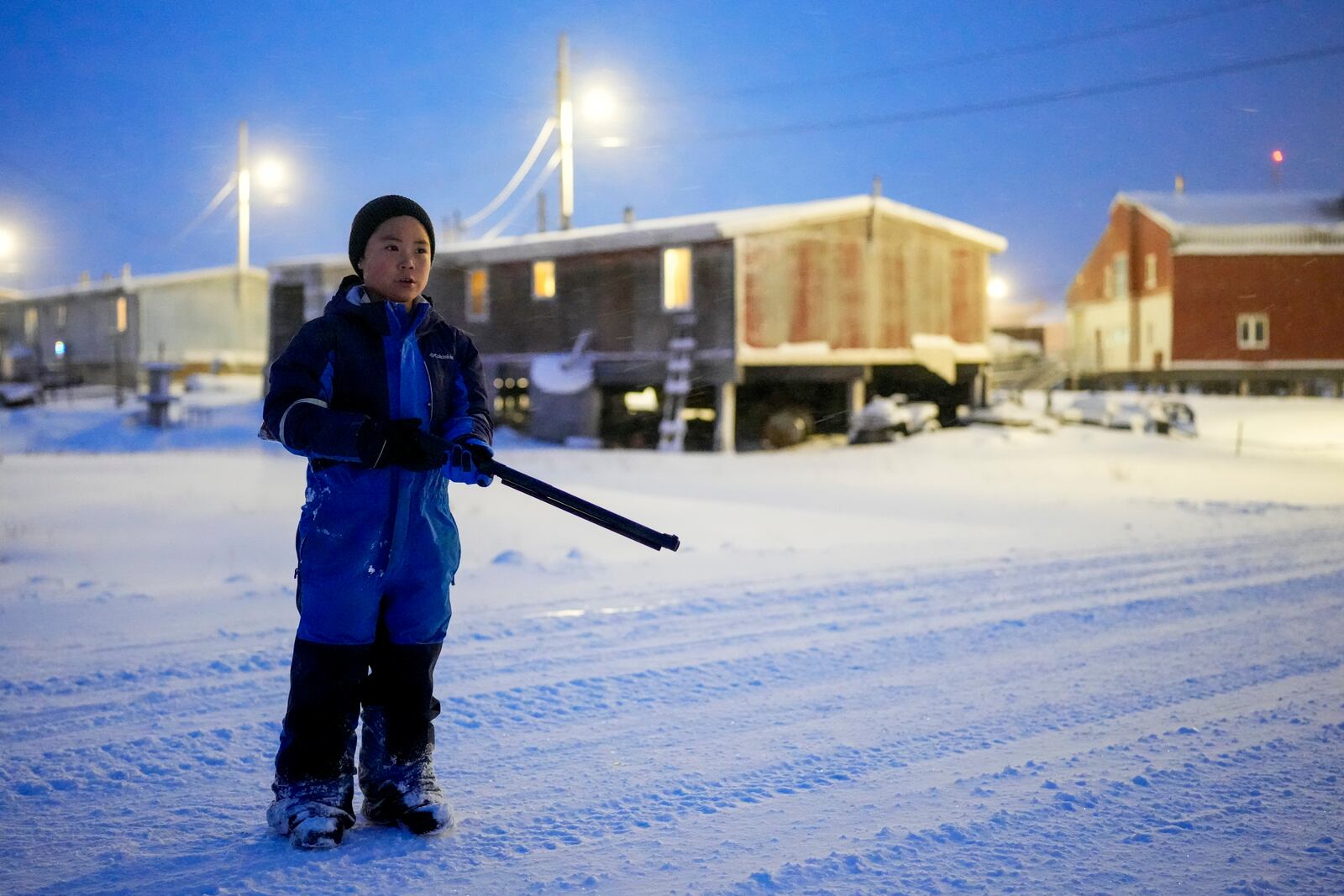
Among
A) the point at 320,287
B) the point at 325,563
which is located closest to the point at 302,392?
the point at 325,563

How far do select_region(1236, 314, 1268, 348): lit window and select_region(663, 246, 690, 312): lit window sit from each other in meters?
23.5

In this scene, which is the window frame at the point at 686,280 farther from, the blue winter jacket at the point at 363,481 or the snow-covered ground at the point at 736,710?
the blue winter jacket at the point at 363,481

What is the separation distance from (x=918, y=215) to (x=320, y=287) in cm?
1557

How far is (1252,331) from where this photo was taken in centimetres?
3372

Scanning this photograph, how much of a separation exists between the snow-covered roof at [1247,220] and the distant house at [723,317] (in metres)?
14.5

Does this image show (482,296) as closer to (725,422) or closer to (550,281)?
(550,281)

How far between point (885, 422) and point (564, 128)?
10004 mm

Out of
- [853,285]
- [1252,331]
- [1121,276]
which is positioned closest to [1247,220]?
[1252,331]

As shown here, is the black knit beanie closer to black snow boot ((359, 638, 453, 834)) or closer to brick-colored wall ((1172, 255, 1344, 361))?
black snow boot ((359, 638, 453, 834))

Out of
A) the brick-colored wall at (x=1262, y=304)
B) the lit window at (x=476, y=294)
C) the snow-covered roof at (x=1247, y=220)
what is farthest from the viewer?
the snow-covered roof at (x=1247, y=220)

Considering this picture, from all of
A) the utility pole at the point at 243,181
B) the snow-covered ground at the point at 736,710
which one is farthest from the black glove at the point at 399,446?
the utility pole at the point at 243,181

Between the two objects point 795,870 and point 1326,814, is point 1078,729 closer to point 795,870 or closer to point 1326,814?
point 1326,814

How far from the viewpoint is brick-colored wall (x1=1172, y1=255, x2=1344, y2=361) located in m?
33.2

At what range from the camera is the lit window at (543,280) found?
22047 millimetres
